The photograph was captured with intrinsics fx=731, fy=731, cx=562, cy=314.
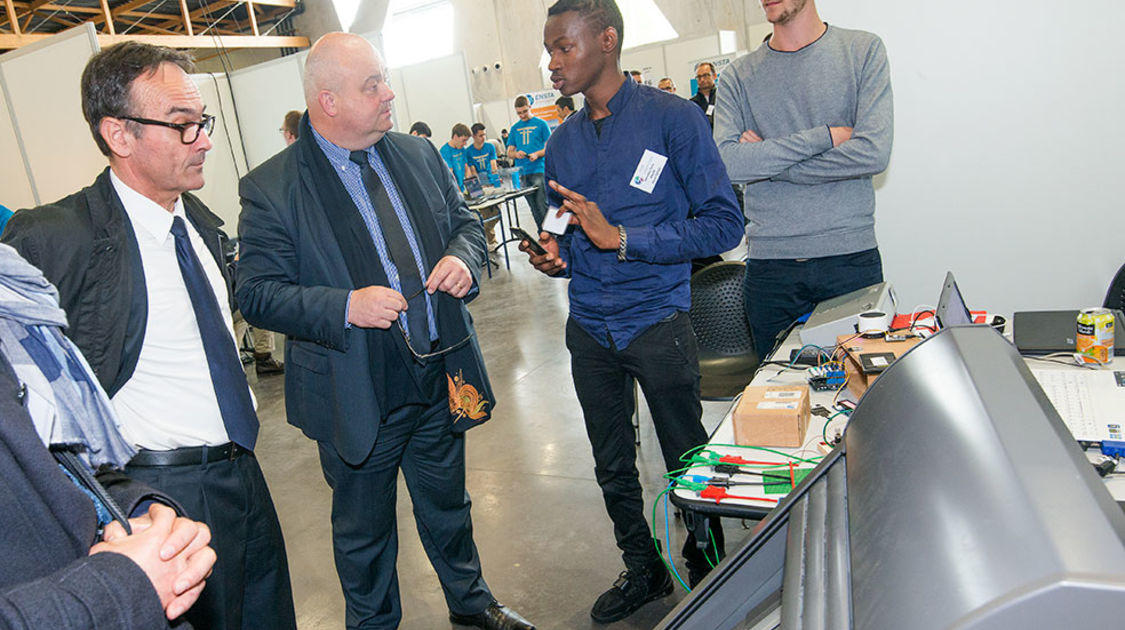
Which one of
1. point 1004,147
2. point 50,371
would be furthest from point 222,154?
point 50,371

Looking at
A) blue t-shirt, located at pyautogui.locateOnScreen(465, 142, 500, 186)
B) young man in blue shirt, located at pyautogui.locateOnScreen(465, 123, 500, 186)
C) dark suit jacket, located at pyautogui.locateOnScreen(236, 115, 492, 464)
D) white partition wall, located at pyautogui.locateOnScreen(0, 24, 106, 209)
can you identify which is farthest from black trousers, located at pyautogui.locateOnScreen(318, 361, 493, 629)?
blue t-shirt, located at pyautogui.locateOnScreen(465, 142, 500, 186)

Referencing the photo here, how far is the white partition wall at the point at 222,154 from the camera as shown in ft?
29.2

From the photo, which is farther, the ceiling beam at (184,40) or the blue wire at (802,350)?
the ceiling beam at (184,40)

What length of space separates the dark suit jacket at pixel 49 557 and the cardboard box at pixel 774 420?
3.76 feet

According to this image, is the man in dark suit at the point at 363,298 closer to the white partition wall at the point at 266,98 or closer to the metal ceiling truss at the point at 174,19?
the white partition wall at the point at 266,98

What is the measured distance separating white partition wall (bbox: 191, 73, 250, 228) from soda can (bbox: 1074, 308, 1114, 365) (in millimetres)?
8784

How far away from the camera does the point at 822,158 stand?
2.16 m

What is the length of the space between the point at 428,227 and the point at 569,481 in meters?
1.65

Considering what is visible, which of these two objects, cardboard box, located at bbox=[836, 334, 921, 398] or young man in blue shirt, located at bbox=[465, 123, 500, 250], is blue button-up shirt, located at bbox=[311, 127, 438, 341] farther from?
young man in blue shirt, located at bbox=[465, 123, 500, 250]

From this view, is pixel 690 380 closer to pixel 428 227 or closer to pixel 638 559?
pixel 638 559

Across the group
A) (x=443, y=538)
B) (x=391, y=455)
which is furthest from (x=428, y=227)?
(x=443, y=538)

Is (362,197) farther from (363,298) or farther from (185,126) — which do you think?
(185,126)

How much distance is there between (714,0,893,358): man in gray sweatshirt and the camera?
215cm

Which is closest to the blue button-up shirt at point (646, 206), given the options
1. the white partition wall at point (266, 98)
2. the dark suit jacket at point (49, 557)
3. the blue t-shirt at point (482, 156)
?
the dark suit jacket at point (49, 557)
